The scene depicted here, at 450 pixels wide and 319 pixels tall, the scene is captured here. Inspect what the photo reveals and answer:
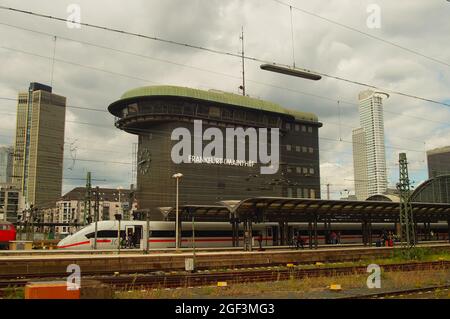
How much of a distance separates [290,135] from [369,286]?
94.1 meters

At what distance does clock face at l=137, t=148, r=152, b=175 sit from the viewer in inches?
3382

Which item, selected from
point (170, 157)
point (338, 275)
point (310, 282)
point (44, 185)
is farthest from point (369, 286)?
point (44, 185)

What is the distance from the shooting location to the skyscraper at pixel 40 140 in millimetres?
86875

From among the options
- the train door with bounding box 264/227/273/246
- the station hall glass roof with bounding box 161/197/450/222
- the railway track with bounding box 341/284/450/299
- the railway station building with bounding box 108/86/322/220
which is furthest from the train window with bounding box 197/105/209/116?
the railway track with bounding box 341/284/450/299

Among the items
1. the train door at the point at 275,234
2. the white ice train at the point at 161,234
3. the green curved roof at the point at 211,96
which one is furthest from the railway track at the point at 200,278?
the green curved roof at the point at 211,96

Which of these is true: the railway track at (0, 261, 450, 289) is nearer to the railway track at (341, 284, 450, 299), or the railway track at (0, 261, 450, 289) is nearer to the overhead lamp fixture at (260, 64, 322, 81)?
the railway track at (341, 284, 450, 299)

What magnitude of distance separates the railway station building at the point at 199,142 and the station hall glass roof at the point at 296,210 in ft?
123

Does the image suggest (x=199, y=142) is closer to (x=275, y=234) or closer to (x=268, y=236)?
(x=275, y=234)

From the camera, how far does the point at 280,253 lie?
30.1 m

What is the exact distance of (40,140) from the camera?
125 m

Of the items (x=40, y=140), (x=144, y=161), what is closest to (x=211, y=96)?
(x=144, y=161)

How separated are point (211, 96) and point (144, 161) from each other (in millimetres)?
20827

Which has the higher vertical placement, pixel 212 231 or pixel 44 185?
pixel 44 185
